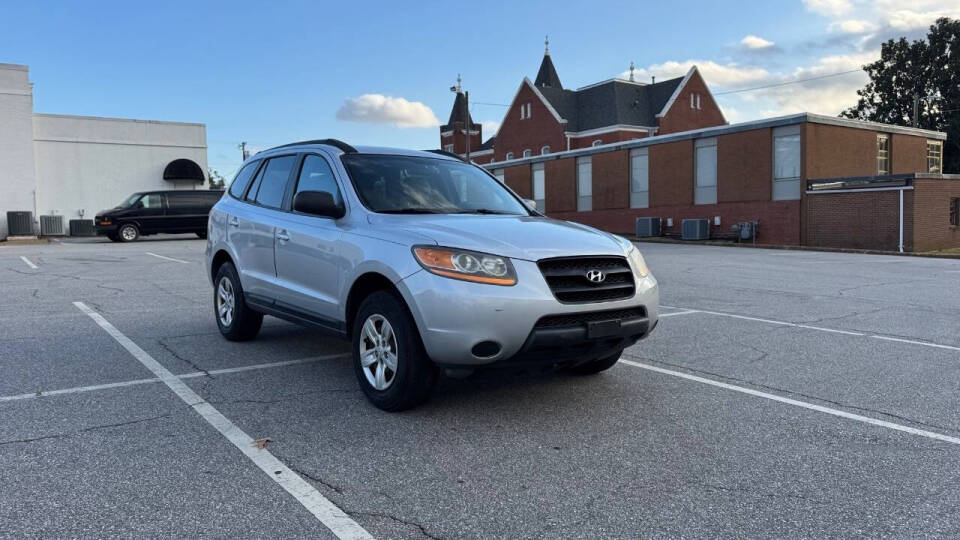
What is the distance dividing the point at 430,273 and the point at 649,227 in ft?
95.5

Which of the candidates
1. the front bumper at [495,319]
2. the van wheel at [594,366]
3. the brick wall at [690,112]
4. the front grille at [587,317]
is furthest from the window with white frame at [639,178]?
the front bumper at [495,319]

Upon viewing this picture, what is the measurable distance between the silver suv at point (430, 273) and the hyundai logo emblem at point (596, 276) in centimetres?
1

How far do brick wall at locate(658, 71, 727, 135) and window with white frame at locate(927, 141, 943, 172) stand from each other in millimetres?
20042

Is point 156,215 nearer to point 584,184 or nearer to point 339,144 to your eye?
point 584,184

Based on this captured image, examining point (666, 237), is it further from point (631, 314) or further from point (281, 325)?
point (631, 314)

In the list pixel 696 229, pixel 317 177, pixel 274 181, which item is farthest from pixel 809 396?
pixel 696 229

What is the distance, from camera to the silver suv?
4.17m

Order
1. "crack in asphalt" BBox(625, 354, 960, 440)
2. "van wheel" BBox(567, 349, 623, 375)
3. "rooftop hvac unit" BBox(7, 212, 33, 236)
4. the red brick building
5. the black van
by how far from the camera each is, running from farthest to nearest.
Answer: "rooftop hvac unit" BBox(7, 212, 33, 236)
the black van
the red brick building
"van wheel" BBox(567, 349, 623, 375)
"crack in asphalt" BBox(625, 354, 960, 440)

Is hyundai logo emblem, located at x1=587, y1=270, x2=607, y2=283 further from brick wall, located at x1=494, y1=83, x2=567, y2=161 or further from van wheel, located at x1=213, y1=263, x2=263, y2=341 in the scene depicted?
brick wall, located at x1=494, y1=83, x2=567, y2=161

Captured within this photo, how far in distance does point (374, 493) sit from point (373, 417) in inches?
46.0

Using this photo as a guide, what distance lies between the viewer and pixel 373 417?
4.55 meters

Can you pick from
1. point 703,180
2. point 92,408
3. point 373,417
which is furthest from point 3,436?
point 703,180

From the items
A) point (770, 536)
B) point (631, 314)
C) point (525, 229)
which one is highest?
point (525, 229)

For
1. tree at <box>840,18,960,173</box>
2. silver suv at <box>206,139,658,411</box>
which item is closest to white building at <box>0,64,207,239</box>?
silver suv at <box>206,139,658,411</box>
